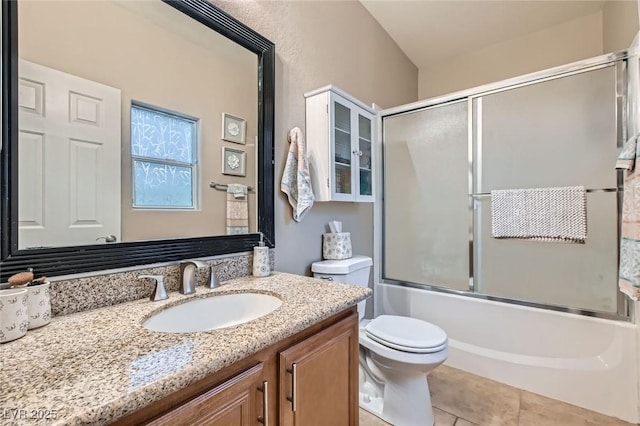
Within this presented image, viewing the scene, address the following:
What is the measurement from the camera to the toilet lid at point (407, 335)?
54.8 inches

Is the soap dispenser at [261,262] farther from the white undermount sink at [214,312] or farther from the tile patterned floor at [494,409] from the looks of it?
the tile patterned floor at [494,409]

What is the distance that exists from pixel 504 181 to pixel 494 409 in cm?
137

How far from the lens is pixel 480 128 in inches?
80.5

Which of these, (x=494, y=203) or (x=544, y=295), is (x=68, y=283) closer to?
(x=494, y=203)

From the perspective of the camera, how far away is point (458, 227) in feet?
7.01

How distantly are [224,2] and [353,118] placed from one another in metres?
0.96

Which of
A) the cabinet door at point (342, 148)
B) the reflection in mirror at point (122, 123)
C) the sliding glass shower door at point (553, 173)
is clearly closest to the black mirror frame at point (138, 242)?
the reflection in mirror at point (122, 123)

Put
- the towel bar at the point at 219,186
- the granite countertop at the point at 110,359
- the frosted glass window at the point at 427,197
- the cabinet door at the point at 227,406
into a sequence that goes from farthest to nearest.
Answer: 1. the frosted glass window at the point at 427,197
2. the towel bar at the point at 219,186
3. the cabinet door at the point at 227,406
4. the granite countertop at the point at 110,359

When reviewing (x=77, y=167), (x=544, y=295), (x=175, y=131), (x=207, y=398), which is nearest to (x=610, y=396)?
(x=544, y=295)

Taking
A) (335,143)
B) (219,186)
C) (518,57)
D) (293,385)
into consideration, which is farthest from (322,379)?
(518,57)

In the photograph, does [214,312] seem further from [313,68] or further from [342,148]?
[313,68]

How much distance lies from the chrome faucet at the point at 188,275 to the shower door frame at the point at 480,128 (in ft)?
5.33

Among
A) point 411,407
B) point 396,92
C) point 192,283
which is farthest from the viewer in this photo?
point 396,92

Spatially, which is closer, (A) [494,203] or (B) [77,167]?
(B) [77,167]
